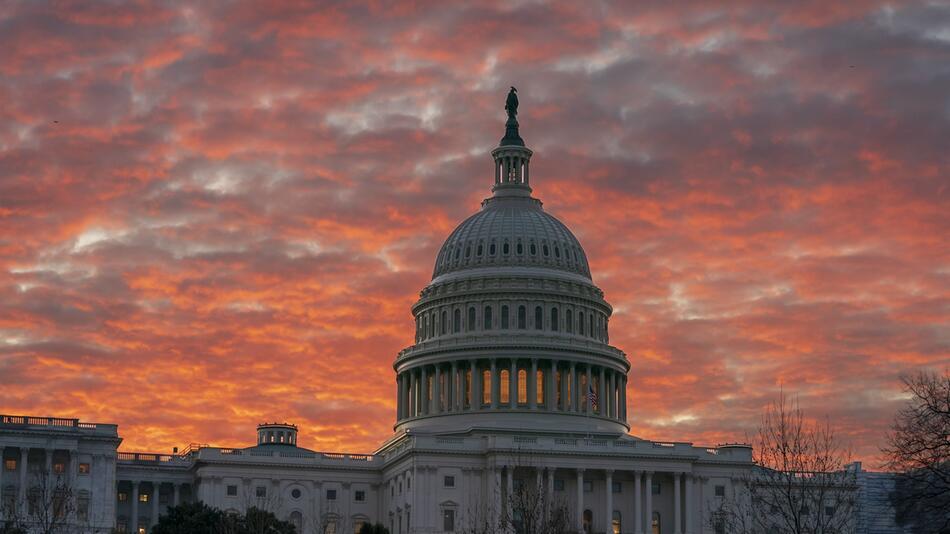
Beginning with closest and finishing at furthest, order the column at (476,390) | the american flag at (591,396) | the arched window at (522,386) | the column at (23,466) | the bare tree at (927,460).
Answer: the bare tree at (927,460)
the column at (23,466)
the arched window at (522,386)
the column at (476,390)
the american flag at (591,396)

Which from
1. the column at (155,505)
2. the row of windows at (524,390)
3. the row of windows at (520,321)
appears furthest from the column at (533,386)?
the column at (155,505)

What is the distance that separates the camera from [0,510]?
475ft

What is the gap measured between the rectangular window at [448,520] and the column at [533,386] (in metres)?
23.5

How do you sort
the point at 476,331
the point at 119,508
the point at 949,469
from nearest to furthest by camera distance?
the point at 949,469 < the point at 119,508 < the point at 476,331

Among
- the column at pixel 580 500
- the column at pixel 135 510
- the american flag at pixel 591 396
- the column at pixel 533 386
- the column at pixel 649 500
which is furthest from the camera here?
the american flag at pixel 591 396

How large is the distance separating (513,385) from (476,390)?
413 cm

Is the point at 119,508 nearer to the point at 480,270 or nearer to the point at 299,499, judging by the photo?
the point at 299,499

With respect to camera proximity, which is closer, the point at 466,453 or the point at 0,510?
the point at 0,510

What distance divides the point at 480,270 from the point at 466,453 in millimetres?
32456

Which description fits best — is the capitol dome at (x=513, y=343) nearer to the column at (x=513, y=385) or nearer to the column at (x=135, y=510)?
the column at (x=513, y=385)

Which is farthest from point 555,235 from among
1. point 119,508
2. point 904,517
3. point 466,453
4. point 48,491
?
point 904,517

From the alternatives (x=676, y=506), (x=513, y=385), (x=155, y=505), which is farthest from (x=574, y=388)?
(x=155, y=505)

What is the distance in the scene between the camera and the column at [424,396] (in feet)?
631

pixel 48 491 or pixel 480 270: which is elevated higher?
pixel 480 270
